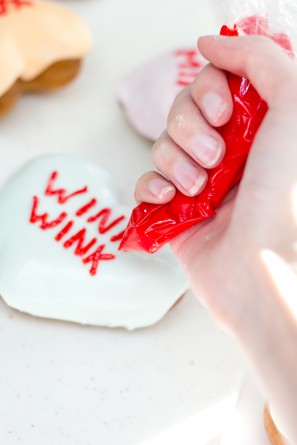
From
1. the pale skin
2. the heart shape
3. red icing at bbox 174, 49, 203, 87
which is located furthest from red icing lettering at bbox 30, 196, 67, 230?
red icing at bbox 174, 49, 203, 87

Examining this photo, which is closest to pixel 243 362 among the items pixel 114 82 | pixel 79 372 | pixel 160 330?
pixel 160 330

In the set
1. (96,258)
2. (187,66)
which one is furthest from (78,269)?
(187,66)

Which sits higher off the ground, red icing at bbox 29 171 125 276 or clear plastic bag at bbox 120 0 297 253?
clear plastic bag at bbox 120 0 297 253

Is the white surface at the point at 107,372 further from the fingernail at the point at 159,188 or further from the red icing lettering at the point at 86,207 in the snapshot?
the fingernail at the point at 159,188

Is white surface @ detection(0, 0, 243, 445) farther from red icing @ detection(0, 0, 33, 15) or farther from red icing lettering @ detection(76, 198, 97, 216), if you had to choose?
red icing @ detection(0, 0, 33, 15)

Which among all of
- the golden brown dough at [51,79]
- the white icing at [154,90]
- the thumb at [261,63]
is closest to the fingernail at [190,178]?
the thumb at [261,63]

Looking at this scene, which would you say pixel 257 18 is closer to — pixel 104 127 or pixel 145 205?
pixel 145 205
